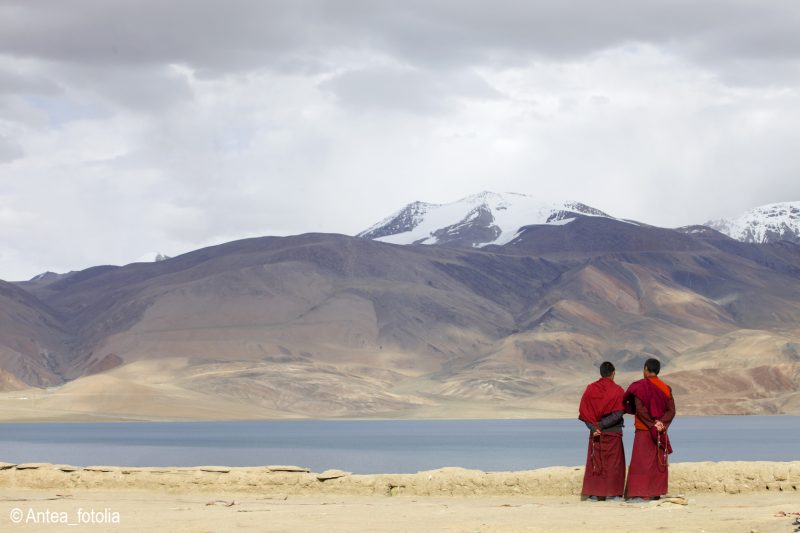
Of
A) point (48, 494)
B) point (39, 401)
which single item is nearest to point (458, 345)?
point (39, 401)

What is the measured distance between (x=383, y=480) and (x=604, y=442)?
3572 millimetres

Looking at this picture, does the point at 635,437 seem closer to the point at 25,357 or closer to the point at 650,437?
the point at 650,437

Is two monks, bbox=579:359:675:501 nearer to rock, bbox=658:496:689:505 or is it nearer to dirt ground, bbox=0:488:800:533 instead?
rock, bbox=658:496:689:505

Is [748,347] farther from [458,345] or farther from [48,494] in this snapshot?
[48,494]

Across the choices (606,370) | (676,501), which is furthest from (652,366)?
(676,501)

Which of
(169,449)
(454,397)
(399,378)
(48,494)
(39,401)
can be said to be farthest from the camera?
(399,378)

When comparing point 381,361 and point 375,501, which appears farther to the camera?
point 381,361

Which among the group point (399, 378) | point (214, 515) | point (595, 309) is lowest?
point (214, 515)

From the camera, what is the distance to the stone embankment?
17281 millimetres

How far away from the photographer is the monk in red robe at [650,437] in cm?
1634

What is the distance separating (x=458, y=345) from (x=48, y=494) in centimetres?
17055

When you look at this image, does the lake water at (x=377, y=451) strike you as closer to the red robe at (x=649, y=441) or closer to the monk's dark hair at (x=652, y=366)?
the red robe at (x=649, y=441)

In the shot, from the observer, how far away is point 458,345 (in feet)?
619

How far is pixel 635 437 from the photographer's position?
54.9ft
